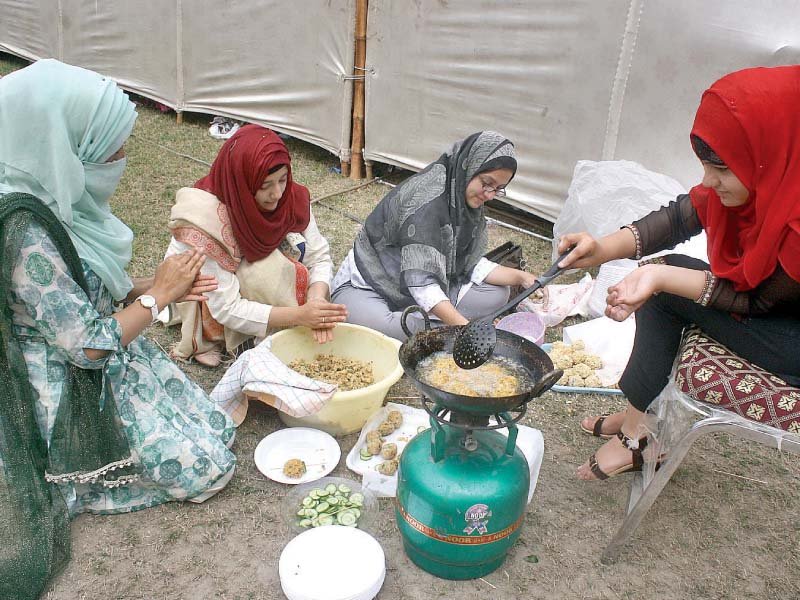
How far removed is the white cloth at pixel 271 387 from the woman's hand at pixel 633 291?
1118 millimetres

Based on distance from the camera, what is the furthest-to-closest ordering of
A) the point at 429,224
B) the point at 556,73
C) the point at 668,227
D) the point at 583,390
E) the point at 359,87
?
the point at 359,87, the point at 556,73, the point at 583,390, the point at 429,224, the point at 668,227

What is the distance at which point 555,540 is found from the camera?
7.60ft

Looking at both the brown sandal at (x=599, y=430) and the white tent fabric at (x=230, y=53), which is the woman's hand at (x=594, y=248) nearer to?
the brown sandal at (x=599, y=430)

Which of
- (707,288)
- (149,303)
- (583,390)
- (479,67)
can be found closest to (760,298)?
(707,288)

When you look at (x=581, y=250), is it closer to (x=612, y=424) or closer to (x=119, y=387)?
(x=612, y=424)

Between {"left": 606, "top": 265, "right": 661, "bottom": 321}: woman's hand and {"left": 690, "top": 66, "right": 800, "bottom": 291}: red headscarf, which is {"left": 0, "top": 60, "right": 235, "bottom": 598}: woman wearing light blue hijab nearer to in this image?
{"left": 606, "top": 265, "right": 661, "bottom": 321}: woman's hand

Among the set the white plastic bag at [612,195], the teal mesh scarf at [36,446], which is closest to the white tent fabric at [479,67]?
the white plastic bag at [612,195]

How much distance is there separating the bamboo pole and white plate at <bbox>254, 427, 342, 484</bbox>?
12.7 feet

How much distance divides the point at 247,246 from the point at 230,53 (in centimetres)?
481

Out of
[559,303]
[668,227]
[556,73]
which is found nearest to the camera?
Answer: [668,227]

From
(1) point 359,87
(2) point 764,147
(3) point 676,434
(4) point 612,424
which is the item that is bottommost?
(4) point 612,424

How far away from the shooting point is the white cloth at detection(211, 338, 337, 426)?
8.32 feet

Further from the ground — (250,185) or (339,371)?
(250,185)

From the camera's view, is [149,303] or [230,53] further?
[230,53]
